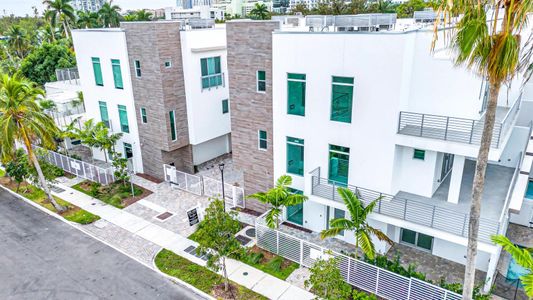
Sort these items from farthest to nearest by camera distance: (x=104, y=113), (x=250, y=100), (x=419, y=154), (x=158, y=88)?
(x=104, y=113) → (x=158, y=88) → (x=250, y=100) → (x=419, y=154)

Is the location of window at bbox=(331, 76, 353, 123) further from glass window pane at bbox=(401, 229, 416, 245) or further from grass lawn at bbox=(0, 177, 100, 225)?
grass lawn at bbox=(0, 177, 100, 225)

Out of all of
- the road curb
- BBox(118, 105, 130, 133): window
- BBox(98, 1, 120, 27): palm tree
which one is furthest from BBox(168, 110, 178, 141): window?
BBox(98, 1, 120, 27): palm tree

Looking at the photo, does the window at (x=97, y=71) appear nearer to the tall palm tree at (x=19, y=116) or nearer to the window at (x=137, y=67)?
the window at (x=137, y=67)

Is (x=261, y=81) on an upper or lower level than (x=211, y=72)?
upper

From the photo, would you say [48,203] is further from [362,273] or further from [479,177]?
[479,177]

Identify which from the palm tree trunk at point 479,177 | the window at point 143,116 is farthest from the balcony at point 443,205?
the window at point 143,116

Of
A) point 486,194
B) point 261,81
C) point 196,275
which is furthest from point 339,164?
point 196,275
